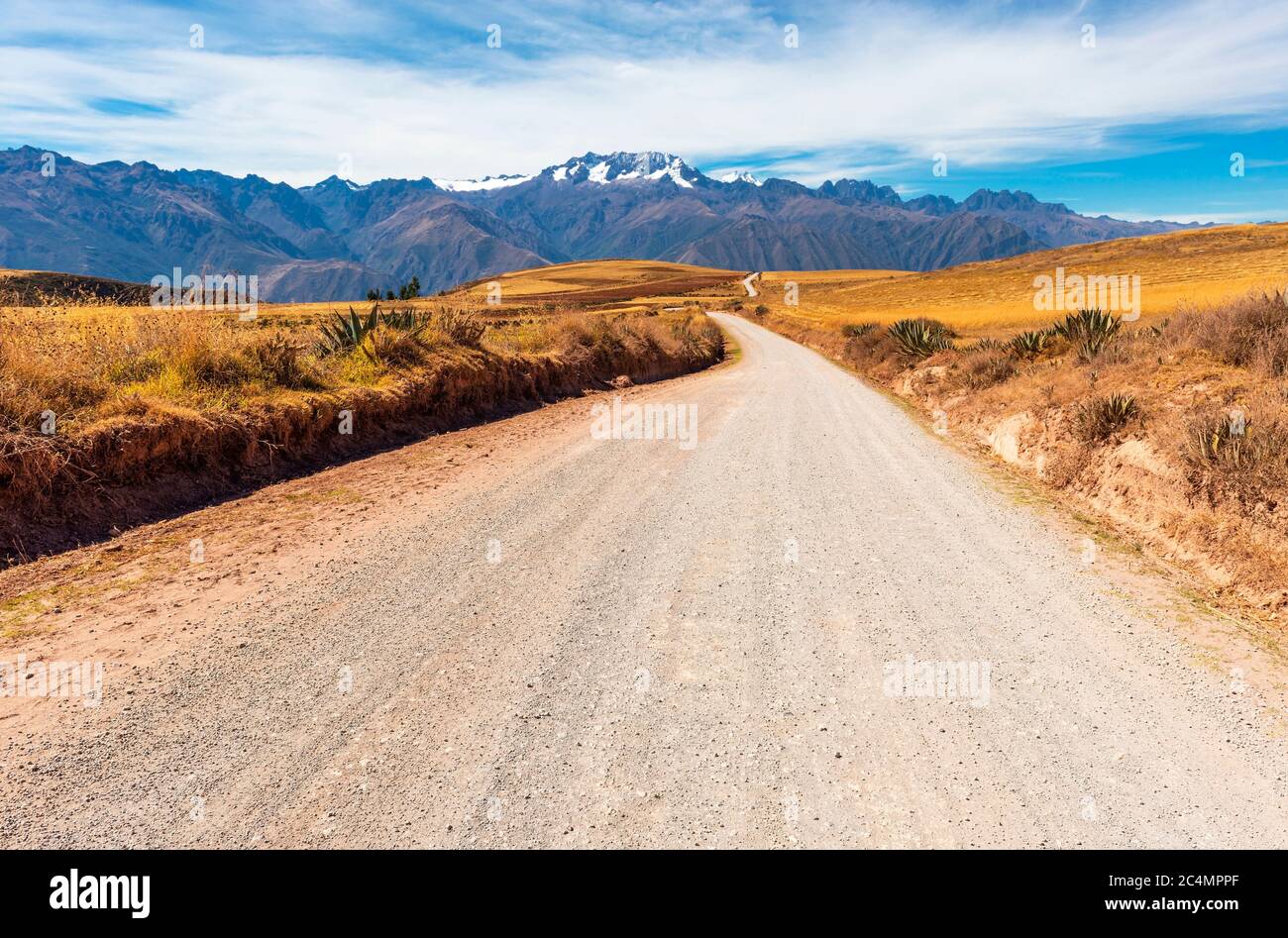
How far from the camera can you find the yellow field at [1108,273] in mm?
34188

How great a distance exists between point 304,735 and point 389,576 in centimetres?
211

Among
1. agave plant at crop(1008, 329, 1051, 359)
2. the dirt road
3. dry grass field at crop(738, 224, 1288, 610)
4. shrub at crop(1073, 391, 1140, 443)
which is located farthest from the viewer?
agave plant at crop(1008, 329, 1051, 359)

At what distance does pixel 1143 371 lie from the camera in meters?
9.36

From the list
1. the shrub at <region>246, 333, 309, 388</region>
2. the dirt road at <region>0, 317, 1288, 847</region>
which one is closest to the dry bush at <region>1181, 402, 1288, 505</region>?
the dirt road at <region>0, 317, 1288, 847</region>

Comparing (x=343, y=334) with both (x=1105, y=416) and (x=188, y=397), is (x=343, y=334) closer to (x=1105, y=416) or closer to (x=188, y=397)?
(x=188, y=397)

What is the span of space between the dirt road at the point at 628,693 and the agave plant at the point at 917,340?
16.9 metres

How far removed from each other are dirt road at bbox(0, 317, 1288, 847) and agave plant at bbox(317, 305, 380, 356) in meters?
5.85

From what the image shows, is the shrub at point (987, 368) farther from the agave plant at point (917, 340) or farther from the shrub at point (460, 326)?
the shrub at point (460, 326)

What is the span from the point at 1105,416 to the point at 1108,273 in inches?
2629

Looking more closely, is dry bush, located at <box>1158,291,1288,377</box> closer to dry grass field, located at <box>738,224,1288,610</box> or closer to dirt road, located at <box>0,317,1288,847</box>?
dry grass field, located at <box>738,224,1288,610</box>

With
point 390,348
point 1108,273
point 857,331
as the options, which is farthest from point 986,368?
point 1108,273

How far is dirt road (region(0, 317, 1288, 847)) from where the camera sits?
2891 mm
